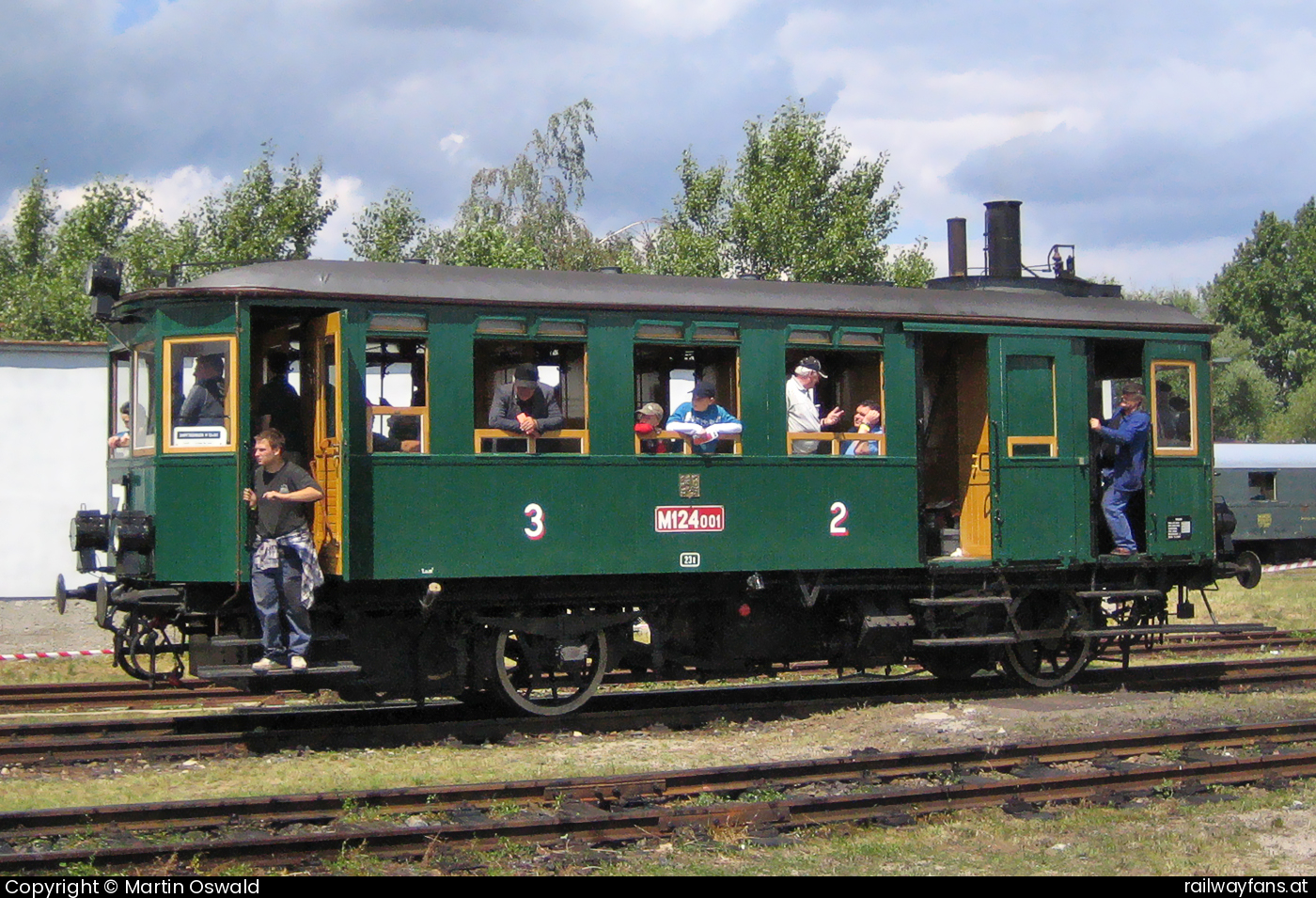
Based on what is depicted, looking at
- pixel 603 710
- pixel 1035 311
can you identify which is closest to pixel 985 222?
pixel 1035 311

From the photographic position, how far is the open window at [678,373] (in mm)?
10554

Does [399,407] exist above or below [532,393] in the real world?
below

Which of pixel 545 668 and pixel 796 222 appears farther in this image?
pixel 796 222

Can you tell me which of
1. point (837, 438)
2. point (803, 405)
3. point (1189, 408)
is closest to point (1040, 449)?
point (1189, 408)

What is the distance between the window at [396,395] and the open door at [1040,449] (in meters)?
4.87

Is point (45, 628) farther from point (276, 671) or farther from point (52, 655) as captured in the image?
point (276, 671)

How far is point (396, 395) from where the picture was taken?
9875 mm

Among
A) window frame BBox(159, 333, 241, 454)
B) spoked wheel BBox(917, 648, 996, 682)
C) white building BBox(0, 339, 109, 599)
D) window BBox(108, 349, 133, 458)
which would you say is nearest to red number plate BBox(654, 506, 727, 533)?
spoked wheel BBox(917, 648, 996, 682)

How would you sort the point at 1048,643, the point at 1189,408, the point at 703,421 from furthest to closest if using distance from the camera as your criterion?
the point at 1189,408, the point at 1048,643, the point at 703,421

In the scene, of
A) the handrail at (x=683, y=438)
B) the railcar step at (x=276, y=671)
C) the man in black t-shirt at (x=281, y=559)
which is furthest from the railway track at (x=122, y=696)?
the handrail at (x=683, y=438)

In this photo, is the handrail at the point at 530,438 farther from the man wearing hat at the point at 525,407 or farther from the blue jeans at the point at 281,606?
the blue jeans at the point at 281,606

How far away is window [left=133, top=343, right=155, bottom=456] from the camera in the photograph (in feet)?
32.4

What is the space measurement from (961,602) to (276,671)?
549 cm

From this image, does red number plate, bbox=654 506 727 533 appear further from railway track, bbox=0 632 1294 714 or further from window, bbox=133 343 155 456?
window, bbox=133 343 155 456
